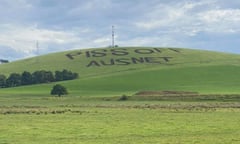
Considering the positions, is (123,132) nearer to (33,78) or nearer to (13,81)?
(33,78)

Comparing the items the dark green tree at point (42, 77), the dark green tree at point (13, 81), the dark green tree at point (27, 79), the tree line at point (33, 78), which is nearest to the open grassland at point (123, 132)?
the dark green tree at point (42, 77)

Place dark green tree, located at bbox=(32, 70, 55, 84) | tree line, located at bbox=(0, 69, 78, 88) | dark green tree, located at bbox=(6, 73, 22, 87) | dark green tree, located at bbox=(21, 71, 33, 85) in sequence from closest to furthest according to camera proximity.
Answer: dark green tree, located at bbox=(32, 70, 55, 84), tree line, located at bbox=(0, 69, 78, 88), dark green tree, located at bbox=(6, 73, 22, 87), dark green tree, located at bbox=(21, 71, 33, 85)

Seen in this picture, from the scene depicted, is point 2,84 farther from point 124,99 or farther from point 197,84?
point 124,99

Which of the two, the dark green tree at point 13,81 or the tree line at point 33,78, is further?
the dark green tree at point 13,81

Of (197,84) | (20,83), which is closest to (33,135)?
(197,84)

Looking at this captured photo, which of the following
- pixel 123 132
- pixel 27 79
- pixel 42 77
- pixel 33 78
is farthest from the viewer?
pixel 27 79

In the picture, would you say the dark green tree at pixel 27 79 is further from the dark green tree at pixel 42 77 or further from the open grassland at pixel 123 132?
the open grassland at pixel 123 132

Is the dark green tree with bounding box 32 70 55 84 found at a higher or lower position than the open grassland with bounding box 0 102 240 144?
higher

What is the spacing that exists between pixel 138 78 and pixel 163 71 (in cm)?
1683

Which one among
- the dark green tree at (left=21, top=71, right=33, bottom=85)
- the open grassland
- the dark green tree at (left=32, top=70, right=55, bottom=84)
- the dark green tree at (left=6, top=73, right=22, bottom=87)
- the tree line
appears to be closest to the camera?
the open grassland

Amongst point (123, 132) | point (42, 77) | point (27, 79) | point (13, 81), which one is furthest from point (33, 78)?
point (123, 132)

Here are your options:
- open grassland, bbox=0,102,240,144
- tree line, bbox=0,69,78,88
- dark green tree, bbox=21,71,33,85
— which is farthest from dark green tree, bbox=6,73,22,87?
open grassland, bbox=0,102,240,144

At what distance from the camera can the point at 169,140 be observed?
31.0 metres

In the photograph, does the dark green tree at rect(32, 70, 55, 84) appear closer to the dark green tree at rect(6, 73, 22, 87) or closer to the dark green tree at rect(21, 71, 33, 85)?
the dark green tree at rect(21, 71, 33, 85)
